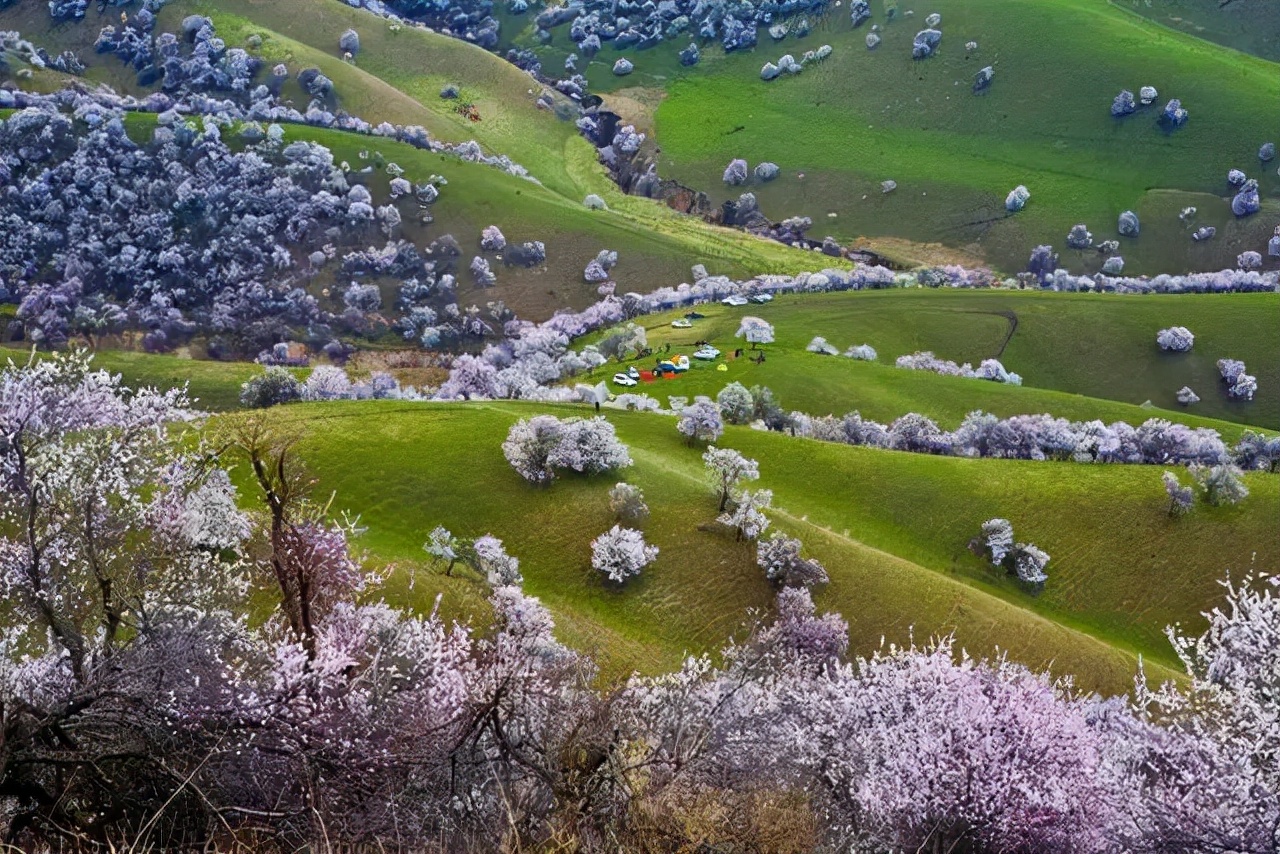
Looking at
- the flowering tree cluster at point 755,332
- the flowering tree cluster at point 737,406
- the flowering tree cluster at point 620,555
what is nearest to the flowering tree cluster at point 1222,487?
the flowering tree cluster at point 737,406

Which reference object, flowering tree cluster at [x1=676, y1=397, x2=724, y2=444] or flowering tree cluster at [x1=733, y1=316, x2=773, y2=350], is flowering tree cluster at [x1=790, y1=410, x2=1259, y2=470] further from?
flowering tree cluster at [x1=733, y1=316, x2=773, y2=350]

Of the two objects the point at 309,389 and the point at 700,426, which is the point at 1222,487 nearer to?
the point at 700,426

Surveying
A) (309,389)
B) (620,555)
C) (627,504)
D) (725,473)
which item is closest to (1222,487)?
(725,473)

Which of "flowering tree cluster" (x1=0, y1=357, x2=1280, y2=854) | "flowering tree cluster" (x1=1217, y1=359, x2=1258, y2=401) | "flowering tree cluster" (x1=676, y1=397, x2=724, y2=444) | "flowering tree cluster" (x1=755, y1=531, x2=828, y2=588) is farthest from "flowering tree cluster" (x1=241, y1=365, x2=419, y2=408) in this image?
"flowering tree cluster" (x1=1217, y1=359, x2=1258, y2=401)

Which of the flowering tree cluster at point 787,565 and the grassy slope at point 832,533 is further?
the flowering tree cluster at point 787,565

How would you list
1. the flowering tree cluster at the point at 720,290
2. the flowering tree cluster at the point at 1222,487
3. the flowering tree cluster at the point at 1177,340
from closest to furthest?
the flowering tree cluster at the point at 1222,487, the flowering tree cluster at the point at 720,290, the flowering tree cluster at the point at 1177,340

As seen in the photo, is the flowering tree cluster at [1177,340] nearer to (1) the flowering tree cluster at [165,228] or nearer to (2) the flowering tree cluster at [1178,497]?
(2) the flowering tree cluster at [1178,497]

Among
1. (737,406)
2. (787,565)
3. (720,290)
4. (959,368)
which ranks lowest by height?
(720,290)

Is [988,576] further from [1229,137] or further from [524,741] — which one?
[1229,137]
